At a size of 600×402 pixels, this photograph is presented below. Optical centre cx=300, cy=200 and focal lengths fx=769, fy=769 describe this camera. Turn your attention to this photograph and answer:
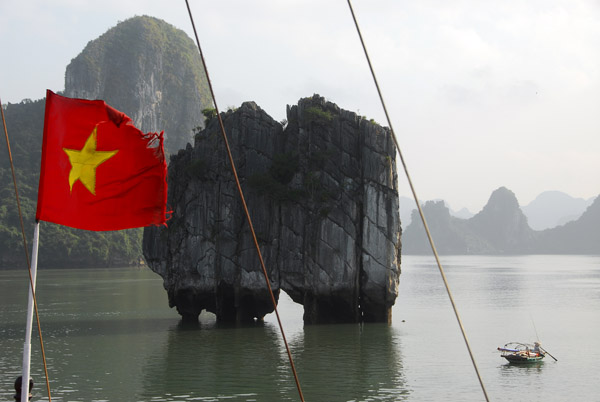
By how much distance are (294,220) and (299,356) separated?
12133 millimetres

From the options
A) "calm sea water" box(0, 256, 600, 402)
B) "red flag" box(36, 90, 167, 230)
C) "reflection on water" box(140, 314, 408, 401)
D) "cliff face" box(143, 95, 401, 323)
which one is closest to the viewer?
"red flag" box(36, 90, 167, 230)

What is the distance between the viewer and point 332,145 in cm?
4494

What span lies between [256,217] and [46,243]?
300 feet

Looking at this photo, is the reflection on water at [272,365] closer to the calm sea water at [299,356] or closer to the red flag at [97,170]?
the calm sea water at [299,356]

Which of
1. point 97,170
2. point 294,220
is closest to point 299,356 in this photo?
point 294,220

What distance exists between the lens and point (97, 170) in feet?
33.7

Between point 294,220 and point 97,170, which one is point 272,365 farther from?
point 97,170

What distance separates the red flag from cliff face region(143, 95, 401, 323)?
33.0 m

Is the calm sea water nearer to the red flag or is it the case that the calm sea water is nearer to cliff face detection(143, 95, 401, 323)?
cliff face detection(143, 95, 401, 323)

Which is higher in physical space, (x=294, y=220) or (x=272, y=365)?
(x=294, y=220)

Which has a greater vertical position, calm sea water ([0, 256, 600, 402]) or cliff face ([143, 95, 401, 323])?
cliff face ([143, 95, 401, 323])

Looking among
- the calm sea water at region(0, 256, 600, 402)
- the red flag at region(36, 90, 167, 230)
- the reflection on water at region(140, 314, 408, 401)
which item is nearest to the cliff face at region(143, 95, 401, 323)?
the calm sea water at region(0, 256, 600, 402)

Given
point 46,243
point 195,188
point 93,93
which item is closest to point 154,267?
point 195,188

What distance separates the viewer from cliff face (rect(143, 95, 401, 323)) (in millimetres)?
43188
